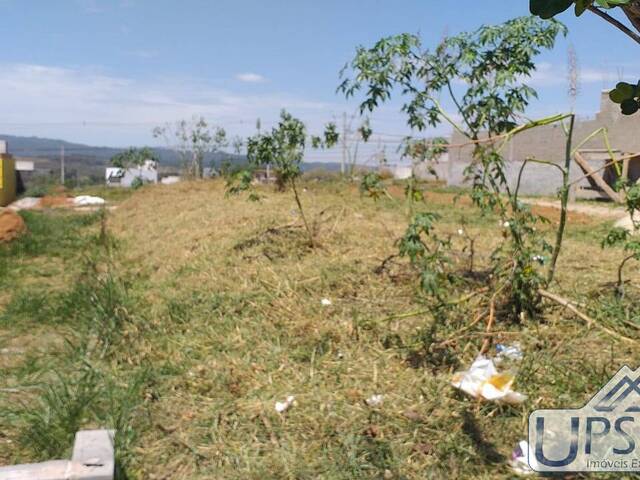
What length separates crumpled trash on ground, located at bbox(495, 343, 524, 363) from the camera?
2.87 metres

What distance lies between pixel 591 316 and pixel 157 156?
1822 centimetres

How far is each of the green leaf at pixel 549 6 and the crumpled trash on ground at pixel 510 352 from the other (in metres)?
2.19

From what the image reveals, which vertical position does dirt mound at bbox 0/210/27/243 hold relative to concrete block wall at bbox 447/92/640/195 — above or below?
below

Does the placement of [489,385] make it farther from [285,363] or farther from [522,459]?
[285,363]

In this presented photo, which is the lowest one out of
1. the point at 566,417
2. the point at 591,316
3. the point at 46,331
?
the point at 46,331

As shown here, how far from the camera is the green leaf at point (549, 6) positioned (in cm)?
92

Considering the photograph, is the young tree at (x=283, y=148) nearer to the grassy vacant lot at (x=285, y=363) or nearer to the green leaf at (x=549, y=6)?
the grassy vacant lot at (x=285, y=363)

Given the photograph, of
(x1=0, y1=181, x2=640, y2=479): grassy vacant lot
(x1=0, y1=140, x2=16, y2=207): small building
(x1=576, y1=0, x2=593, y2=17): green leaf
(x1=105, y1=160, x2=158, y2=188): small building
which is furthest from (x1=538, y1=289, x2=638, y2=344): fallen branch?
(x1=105, y1=160, x2=158, y2=188): small building

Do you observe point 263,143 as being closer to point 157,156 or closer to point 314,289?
point 314,289

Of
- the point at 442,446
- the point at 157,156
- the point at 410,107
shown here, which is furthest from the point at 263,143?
the point at 157,156

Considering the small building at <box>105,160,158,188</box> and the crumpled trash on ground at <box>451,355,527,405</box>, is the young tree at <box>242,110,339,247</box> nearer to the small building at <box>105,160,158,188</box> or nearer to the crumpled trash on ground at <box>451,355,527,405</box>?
the crumpled trash on ground at <box>451,355,527,405</box>

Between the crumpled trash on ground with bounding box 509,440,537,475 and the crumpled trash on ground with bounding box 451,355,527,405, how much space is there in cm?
20

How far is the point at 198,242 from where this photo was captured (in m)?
6.11

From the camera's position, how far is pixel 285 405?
271cm
